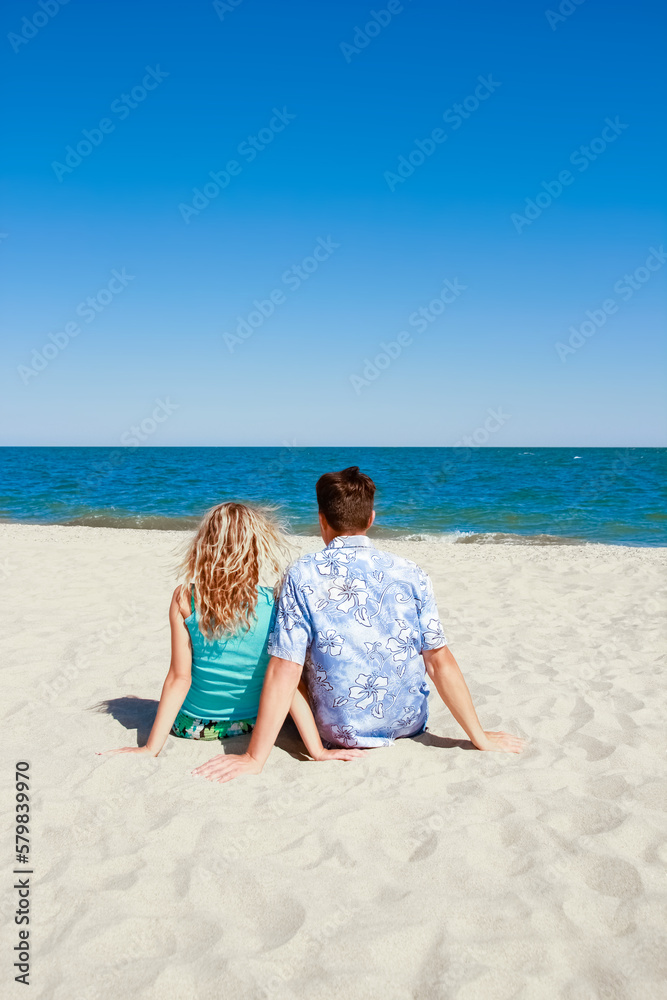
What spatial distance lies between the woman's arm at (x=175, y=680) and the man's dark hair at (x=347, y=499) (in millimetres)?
836

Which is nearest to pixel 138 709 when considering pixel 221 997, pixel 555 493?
pixel 221 997

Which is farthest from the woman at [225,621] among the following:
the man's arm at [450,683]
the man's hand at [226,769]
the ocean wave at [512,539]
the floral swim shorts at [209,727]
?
the ocean wave at [512,539]

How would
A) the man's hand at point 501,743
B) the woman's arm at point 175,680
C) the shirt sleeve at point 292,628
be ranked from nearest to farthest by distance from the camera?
the shirt sleeve at point 292,628 < the woman's arm at point 175,680 < the man's hand at point 501,743

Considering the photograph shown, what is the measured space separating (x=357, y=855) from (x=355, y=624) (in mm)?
912

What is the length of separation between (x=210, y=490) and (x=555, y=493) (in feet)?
→ 45.9

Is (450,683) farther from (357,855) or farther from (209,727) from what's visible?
(209,727)

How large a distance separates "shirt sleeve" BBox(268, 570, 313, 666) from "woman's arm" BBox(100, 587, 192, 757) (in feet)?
1.58

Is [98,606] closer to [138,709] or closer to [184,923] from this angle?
[138,709]

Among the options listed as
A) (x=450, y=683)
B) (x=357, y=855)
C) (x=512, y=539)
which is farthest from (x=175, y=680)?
(x=512, y=539)

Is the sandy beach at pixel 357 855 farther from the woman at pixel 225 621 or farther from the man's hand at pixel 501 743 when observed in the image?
the woman at pixel 225 621

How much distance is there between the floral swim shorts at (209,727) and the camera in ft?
11.2

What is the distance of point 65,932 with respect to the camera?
6.82 ft

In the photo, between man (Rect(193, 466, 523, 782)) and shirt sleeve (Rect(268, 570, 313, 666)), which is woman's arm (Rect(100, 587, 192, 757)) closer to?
man (Rect(193, 466, 523, 782))

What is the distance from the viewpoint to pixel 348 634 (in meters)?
2.97
